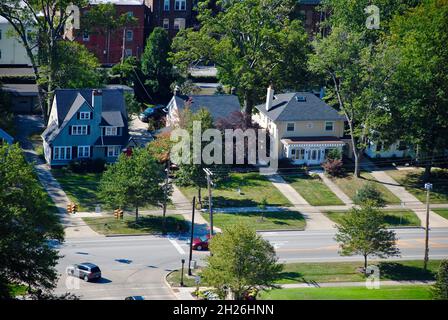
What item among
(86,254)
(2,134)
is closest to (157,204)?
(86,254)

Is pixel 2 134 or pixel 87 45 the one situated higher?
pixel 87 45

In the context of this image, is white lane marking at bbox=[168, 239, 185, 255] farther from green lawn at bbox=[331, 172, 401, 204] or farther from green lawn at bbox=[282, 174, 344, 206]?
green lawn at bbox=[331, 172, 401, 204]

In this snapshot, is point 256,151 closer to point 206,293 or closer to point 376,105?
point 376,105

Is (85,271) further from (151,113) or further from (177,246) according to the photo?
(151,113)

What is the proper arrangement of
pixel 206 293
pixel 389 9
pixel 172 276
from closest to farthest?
pixel 206 293
pixel 172 276
pixel 389 9

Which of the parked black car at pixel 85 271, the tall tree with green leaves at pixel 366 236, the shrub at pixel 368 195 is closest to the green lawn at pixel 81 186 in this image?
the parked black car at pixel 85 271

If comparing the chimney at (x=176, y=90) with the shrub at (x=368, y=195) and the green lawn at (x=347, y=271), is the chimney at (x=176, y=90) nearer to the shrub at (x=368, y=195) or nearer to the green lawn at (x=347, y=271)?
the shrub at (x=368, y=195)

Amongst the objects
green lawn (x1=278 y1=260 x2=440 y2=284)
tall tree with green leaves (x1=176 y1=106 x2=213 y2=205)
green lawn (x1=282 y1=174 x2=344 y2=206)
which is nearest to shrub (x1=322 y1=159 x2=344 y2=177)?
green lawn (x1=282 y1=174 x2=344 y2=206)

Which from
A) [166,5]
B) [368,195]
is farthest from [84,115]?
[166,5]
